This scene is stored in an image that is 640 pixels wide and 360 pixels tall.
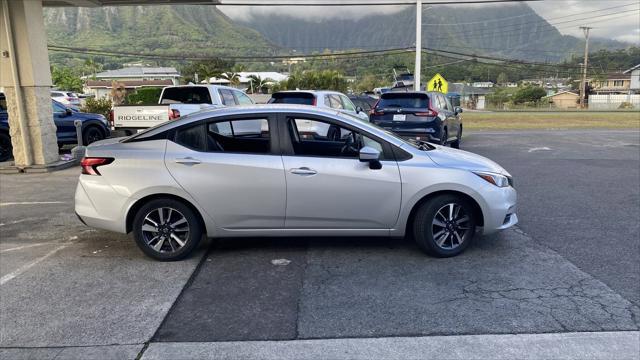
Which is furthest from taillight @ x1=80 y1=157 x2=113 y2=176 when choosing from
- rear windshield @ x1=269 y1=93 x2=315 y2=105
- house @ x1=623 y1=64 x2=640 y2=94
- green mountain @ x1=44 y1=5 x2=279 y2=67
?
house @ x1=623 y1=64 x2=640 y2=94

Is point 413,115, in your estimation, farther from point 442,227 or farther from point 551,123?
point 551,123

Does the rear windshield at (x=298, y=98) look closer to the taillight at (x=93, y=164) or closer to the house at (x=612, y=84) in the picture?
the taillight at (x=93, y=164)

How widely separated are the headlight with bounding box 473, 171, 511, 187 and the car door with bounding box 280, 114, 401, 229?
924 mm

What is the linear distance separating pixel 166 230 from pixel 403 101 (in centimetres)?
890

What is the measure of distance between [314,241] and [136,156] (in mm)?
2215

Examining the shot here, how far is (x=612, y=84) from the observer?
100m

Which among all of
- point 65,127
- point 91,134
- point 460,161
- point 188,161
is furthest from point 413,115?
point 65,127

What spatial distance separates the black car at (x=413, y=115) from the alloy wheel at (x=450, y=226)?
714cm

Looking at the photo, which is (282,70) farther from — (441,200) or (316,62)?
(441,200)

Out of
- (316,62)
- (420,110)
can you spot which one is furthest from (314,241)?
(316,62)

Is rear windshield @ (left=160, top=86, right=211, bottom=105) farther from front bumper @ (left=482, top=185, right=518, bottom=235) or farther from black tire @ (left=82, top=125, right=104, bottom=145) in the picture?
front bumper @ (left=482, top=185, right=518, bottom=235)

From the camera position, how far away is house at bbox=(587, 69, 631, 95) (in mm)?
96062

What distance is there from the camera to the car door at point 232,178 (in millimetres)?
5191

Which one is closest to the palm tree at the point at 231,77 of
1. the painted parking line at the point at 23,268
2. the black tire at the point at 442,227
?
the painted parking line at the point at 23,268
